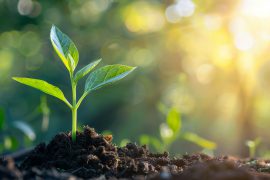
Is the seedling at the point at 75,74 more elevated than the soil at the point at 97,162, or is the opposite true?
the seedling at the point at 75,74

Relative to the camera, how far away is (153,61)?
1077cm

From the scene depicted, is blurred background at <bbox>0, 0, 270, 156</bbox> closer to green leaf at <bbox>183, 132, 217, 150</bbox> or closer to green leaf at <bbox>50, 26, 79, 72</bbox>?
green leaf at <bbox>183, 132, 217, 150</bbox>

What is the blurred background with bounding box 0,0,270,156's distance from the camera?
8.94 metres

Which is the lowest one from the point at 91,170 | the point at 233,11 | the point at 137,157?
the point at 91,170

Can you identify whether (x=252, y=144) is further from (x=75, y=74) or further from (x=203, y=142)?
(x=75, y=74)

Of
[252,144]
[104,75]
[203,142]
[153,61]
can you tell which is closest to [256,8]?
[153,61]

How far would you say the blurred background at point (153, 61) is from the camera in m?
8.94

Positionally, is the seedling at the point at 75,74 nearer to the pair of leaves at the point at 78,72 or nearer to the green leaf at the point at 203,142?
the pair of leaves at the point at 78,72

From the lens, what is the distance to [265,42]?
29.1 ft

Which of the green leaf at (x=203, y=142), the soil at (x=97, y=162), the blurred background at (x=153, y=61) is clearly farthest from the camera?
the blurred background at (x=153, y=61)

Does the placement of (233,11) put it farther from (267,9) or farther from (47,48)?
(47,48)

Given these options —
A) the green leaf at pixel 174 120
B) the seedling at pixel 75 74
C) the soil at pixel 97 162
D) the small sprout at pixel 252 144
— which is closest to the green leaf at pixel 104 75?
the seedling at pixel 75 74

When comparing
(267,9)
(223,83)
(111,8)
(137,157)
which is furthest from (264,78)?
(137,157)

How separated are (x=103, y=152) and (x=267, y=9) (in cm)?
713
